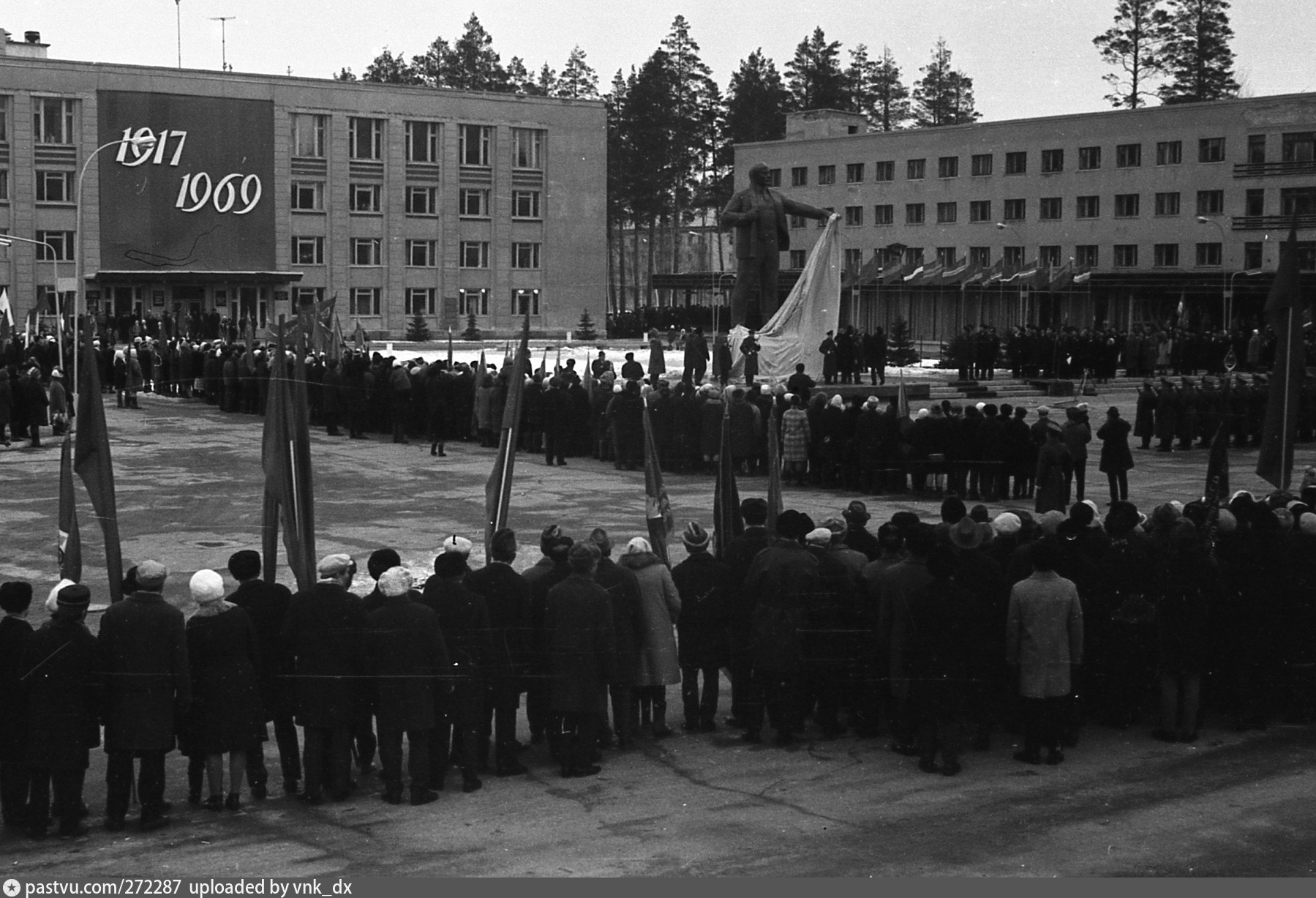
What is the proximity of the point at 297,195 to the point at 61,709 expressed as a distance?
64.4 metres

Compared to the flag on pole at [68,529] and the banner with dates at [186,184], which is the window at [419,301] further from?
the flag on pole at [68,529]

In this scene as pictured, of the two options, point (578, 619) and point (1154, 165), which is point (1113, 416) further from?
point (1154, 165)

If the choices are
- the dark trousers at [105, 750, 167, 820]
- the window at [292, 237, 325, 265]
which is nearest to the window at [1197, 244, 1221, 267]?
the window at [292, 237, 325, 265]

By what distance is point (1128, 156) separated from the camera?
68.1 meters

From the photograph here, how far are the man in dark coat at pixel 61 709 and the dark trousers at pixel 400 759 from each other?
64.4 inches

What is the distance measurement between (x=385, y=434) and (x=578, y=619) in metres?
22.5

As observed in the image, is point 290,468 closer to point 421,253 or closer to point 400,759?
point 400,759

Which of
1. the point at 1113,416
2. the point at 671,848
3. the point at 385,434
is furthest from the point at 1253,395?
the point at 671,848

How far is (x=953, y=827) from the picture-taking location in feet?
26.8

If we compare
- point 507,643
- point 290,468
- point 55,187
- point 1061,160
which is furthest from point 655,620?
point 1061,160

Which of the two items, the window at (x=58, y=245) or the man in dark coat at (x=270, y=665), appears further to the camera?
the window at (x=58, y=245)

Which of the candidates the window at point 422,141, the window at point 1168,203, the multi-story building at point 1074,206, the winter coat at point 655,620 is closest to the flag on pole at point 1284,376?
the winter coat at point 655,620

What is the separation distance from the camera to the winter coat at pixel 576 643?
9.46 metres

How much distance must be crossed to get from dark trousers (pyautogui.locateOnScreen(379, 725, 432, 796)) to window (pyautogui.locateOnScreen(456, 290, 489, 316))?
6604 cm
